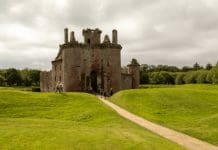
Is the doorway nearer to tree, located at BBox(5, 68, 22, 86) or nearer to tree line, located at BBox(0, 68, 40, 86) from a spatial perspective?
tree line, located at BBox(0, 68, 40, 86)

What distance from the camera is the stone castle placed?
6250 cm

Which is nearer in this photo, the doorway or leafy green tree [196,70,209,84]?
the doorway

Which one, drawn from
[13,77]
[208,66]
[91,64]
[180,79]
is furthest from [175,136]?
[208,66]

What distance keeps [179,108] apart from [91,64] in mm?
27220

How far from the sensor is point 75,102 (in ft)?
134

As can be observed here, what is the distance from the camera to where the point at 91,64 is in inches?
2515

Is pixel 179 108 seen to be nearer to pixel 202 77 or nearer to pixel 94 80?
pixel 94 80

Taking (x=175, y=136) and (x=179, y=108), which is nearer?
(x=175, y=136)

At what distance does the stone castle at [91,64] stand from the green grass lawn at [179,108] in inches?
655

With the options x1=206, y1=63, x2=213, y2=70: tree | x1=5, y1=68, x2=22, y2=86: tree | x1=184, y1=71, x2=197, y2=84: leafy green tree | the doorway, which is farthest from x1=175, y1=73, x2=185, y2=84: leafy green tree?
the doorway

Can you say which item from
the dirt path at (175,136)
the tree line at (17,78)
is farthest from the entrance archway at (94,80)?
the tree line at (17,78)

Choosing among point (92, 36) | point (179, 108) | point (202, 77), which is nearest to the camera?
point (179, 108)

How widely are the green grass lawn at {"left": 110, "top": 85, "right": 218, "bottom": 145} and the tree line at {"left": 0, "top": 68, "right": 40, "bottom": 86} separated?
7443 cm

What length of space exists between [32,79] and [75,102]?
88.1 meters
